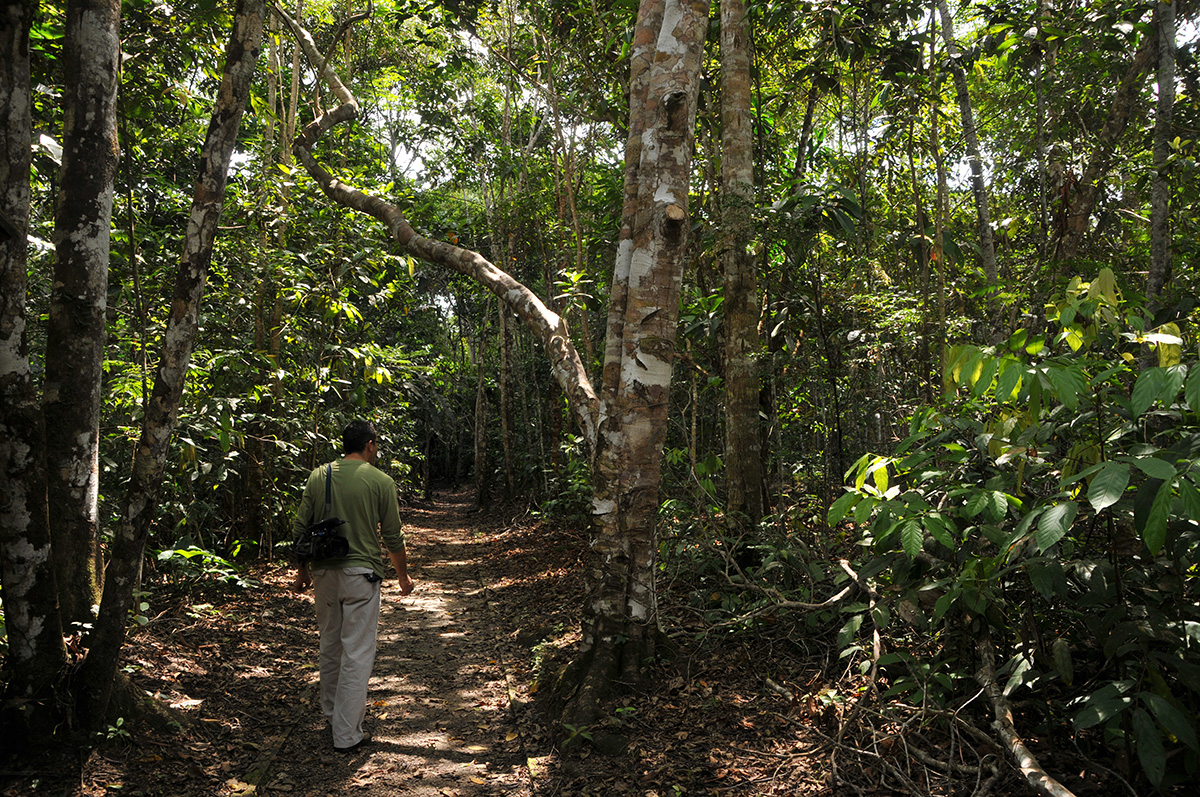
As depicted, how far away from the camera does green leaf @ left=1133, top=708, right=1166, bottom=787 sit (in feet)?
7.70

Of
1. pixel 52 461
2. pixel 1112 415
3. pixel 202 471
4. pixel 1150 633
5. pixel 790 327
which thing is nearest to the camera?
pixel 1150 633

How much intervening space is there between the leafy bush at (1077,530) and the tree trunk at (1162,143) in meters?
2.26

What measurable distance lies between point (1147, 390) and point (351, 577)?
13.5 ft

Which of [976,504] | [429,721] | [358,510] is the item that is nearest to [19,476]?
[358,510]

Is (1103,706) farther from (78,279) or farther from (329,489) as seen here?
(78,279)

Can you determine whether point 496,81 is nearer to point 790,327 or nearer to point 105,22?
point 790,327

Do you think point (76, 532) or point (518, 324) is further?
point (518, 324)

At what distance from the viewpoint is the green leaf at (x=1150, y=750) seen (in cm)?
235

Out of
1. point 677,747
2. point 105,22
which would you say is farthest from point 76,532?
point 677,747

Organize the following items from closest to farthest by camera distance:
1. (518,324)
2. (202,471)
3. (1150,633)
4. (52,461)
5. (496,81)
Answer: (1150,633)
(52,461)
(202,471)
(496,81)
(518,324)

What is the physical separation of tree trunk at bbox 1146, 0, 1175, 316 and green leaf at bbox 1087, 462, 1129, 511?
4153 millimetres

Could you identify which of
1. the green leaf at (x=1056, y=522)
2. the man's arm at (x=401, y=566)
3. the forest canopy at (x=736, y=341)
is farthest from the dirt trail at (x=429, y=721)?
the green leaf at (x=1056, y=522)

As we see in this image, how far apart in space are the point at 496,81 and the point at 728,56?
34.9ft

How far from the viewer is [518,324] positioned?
17.1 m
